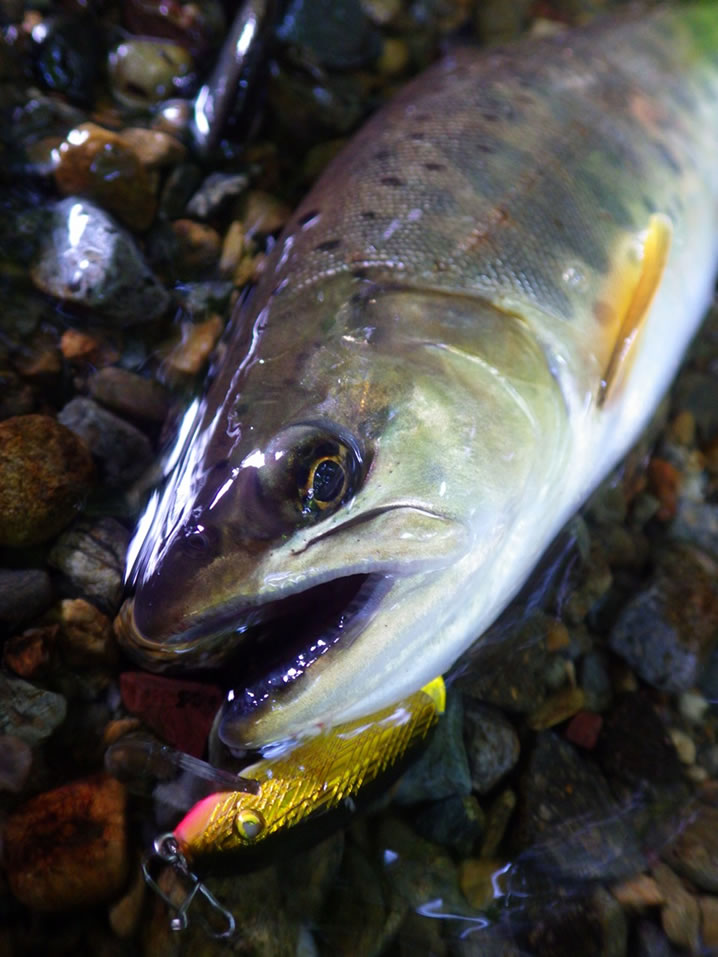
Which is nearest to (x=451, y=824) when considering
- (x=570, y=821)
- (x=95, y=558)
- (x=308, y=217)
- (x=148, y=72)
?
(x=570, y=821)

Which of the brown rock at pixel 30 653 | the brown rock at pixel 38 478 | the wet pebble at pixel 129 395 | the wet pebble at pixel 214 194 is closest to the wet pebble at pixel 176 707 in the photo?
the brown rock at pixel 30 653

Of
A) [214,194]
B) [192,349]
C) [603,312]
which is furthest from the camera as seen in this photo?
[214,194]

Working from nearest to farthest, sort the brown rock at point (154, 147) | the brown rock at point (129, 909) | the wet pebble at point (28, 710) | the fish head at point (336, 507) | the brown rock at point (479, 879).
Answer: the fish head at point (336, 507), the brown rock at point (129, 909), the wet pebble at point (28, 710), the brown rock at point (479, 879), the brown rock at point (154, 147)

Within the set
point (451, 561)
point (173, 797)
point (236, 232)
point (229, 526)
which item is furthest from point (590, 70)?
point (173, 797)

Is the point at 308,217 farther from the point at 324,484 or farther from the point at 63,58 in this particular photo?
the point at 63,58

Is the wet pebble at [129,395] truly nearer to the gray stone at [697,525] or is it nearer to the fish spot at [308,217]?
the fish spot at [308,217]

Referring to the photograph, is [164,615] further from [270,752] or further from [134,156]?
[134,156]
